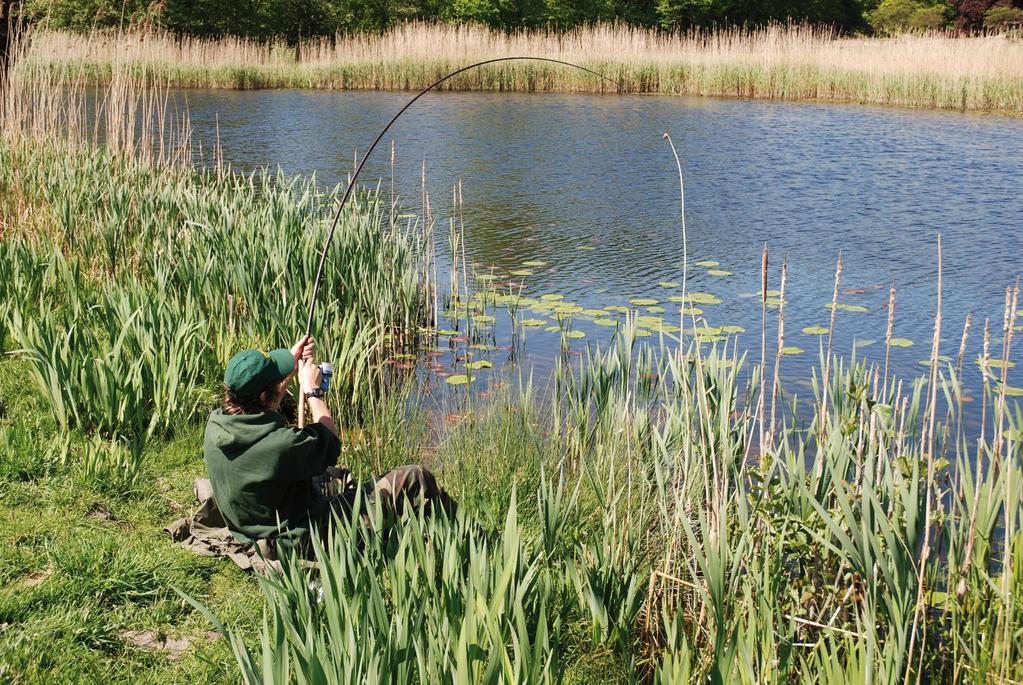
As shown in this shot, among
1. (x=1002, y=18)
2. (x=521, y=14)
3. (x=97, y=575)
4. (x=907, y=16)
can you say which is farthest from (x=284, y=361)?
(x=907, y=16)

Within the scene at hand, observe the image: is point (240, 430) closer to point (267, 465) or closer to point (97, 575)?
point (267, 465)

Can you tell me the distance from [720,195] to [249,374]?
820 cm

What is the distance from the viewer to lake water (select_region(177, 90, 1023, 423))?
6953 millimetres

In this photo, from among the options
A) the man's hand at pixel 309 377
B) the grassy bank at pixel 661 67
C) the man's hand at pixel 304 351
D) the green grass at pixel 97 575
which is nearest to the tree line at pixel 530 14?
the grassy bank at pixel 661 67

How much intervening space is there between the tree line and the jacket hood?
93.8 ft

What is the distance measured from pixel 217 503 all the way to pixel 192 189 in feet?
12.5

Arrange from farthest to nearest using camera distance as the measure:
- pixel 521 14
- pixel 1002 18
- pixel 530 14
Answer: pixel 1002 18 < pixel 521 14 < pixel 530 14

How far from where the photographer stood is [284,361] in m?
3.37

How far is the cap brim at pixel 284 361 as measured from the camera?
3.33 m

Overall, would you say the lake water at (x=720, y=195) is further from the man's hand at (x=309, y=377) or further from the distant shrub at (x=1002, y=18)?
the distant shrub at (x=1002, y=18)

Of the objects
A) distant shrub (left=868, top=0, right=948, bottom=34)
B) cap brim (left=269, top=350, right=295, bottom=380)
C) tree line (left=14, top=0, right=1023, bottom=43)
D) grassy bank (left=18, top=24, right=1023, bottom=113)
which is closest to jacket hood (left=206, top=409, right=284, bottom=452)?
cap brim (left=269, top=350, right=295, bottom=380)

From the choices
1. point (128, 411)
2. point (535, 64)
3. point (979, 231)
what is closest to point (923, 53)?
point (535, 64)

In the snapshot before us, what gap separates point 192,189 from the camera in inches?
259

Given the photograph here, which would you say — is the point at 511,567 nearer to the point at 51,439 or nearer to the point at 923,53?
the point at 51,439
